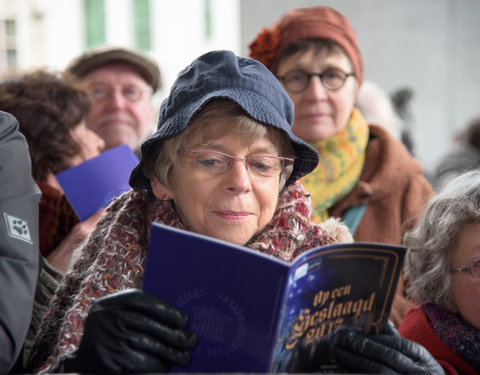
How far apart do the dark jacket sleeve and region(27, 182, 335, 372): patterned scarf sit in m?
0.13

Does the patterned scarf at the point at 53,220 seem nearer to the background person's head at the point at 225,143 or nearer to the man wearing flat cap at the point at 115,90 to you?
the background person's head at the point at 225,143

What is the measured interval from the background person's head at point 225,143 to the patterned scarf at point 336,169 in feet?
2.68

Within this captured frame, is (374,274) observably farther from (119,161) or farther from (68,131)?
(68,131)

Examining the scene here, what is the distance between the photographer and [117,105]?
2980 millimetres

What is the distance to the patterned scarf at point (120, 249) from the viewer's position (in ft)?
4.50

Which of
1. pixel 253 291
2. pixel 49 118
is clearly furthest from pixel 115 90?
pixel 253 291

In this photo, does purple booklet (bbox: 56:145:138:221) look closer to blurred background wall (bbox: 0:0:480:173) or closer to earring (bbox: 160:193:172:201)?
earring (bbox: 160:193:172:201)

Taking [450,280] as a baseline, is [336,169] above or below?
above

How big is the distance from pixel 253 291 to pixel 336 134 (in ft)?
4.76

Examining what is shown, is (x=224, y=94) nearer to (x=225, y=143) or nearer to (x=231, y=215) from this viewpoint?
(x=225, y=143)

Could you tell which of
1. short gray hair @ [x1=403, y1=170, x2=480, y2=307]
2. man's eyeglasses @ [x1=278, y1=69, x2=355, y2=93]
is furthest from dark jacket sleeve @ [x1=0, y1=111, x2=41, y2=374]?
man's eyeglasses @ [x1=278, y1=69, x2=355, y2=93]

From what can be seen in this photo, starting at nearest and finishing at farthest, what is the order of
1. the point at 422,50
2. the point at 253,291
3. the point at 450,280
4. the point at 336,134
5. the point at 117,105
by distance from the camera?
the point at 253,291, the point at 450,280, the point at 336,134, the point at 117,105, the point at 422,50

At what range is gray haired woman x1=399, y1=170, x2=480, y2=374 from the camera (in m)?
1.56

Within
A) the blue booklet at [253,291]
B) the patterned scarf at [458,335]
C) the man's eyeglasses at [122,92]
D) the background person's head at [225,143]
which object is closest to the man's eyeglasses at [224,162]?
the background person's head at [225,143]
